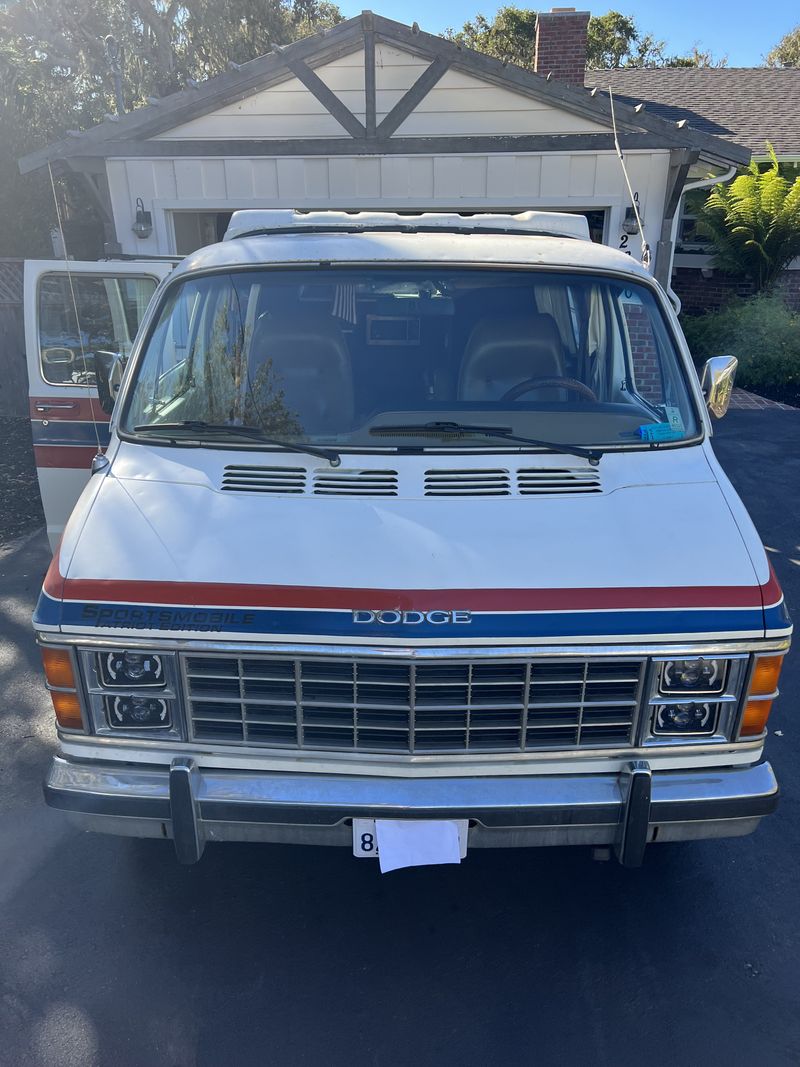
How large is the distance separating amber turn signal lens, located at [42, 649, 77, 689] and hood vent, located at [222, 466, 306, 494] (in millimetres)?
757

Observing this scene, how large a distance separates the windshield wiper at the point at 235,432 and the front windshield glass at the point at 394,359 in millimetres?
27

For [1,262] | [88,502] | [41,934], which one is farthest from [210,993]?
[1,262]

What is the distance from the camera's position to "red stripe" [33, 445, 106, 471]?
4832 millimetres

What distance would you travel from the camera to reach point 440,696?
8.13 feet

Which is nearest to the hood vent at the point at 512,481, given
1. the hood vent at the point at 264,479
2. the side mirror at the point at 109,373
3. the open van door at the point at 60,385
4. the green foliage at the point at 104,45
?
the hood vent at the point at 264,479

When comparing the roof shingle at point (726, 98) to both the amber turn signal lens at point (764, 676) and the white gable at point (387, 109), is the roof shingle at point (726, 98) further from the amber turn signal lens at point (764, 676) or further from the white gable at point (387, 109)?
the amber turn signal lens at point (764, 676)

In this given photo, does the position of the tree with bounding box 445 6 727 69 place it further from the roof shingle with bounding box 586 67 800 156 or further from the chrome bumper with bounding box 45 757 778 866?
the chrome bumper with bounding box 45 757 778 866

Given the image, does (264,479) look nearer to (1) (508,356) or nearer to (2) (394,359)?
(2) (394,359)

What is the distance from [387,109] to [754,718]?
828 centimetres

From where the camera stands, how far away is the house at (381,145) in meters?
8.57

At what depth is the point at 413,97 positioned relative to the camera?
8.76m

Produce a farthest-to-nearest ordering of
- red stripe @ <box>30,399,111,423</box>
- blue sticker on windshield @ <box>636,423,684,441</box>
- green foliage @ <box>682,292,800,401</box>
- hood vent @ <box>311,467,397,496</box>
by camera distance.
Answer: green foliage @ <box>682,292,800,401</box> < red stripe @ <box>30,399,111,423</box> < blue sticker on windshield @ <box>636,423,684,441</box> < hood vent @ <box>311,467,397,496</box>

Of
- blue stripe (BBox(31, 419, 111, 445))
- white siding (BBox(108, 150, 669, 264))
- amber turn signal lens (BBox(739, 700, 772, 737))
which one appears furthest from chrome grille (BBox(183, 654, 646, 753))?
white siding (BBox(108, 150, 669, 264))

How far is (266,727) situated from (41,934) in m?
1.24
